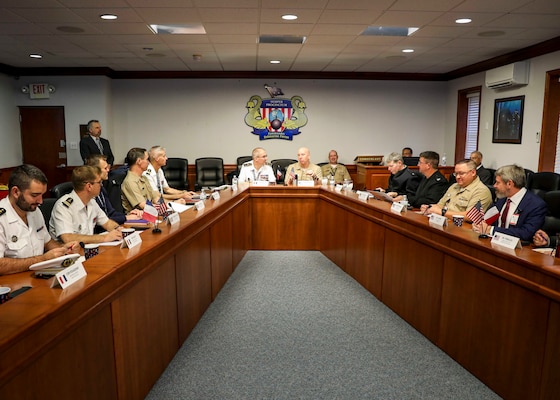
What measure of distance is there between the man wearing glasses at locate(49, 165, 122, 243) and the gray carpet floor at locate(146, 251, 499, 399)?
3.08 feet

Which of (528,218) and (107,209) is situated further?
(107,209)

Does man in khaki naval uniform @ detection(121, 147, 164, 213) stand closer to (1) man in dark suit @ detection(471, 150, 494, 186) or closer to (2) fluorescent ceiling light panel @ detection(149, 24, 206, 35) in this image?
(2) fluorescent ceiling light panel @ detection(149, 24, 206, 35)

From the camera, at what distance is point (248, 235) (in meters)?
5.34

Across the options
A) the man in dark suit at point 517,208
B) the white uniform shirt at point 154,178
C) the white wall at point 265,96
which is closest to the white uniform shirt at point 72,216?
the white uniform shirt at point 154,178

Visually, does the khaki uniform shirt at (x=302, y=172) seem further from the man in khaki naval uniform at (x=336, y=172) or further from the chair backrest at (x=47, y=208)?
the chair backrest at (x=47, y=208)

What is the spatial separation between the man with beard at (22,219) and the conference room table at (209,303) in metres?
0.19

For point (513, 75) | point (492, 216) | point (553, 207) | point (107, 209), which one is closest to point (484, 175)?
point (513, 75)

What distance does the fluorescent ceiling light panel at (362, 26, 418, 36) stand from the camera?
17.9ft

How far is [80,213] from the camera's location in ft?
9.60

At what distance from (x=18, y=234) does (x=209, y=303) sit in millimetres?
1624

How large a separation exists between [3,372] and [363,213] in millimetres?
3181

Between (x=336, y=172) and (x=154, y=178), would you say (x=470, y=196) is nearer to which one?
(x=154, y=178)

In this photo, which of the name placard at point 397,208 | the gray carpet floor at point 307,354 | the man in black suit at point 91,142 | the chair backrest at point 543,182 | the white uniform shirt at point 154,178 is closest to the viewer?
the gray carpet floor at point 307,354

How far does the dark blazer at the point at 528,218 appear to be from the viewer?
300 cm
